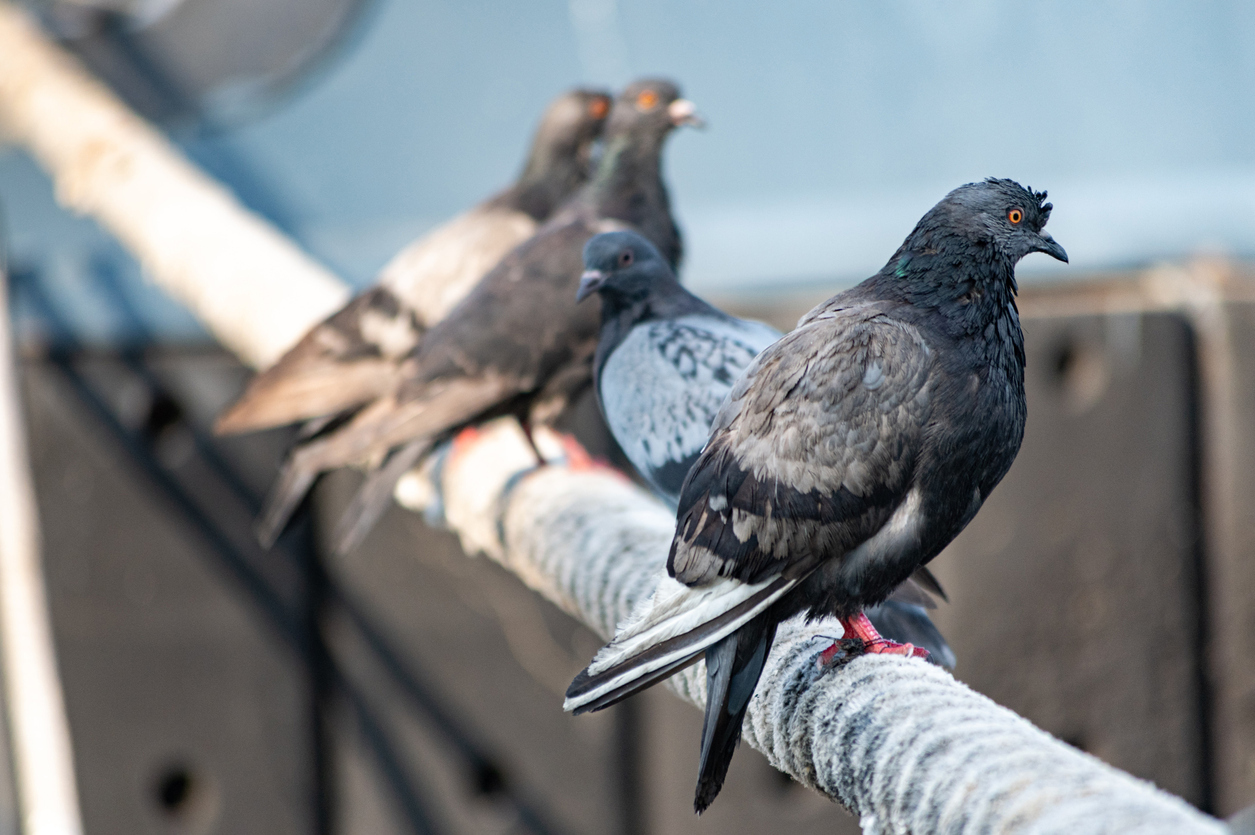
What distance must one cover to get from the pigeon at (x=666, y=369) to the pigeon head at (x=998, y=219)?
46cm

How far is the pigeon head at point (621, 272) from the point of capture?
2.38m

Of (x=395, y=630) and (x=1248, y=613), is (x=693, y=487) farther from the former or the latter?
(x=1248, y=613)

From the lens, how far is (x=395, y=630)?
462 cm

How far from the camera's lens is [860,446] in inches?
55.0

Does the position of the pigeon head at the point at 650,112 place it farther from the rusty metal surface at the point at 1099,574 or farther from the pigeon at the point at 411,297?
the rusty metal surface at the point at 1099,574

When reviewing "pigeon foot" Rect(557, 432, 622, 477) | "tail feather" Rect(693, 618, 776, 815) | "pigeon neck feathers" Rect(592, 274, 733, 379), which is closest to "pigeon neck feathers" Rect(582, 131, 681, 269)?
"pigeon foot" Rect(557, 432, 622, 477)

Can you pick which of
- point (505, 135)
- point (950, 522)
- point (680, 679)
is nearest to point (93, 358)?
point (505, 135)

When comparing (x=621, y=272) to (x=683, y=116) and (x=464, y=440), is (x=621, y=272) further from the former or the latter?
(x=464, y=440)

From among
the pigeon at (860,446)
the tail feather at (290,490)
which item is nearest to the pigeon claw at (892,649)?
the pigeon at (860,446)

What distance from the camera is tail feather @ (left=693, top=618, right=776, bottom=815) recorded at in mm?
1390

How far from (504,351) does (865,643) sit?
1699 millimetres

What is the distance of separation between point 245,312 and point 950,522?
9.56 ft

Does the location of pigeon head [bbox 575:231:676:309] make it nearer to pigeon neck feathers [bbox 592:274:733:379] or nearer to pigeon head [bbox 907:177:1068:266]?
pigeon neck feathers [bbox 592:274:733:379]

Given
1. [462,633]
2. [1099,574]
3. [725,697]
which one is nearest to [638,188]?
[725,697]
